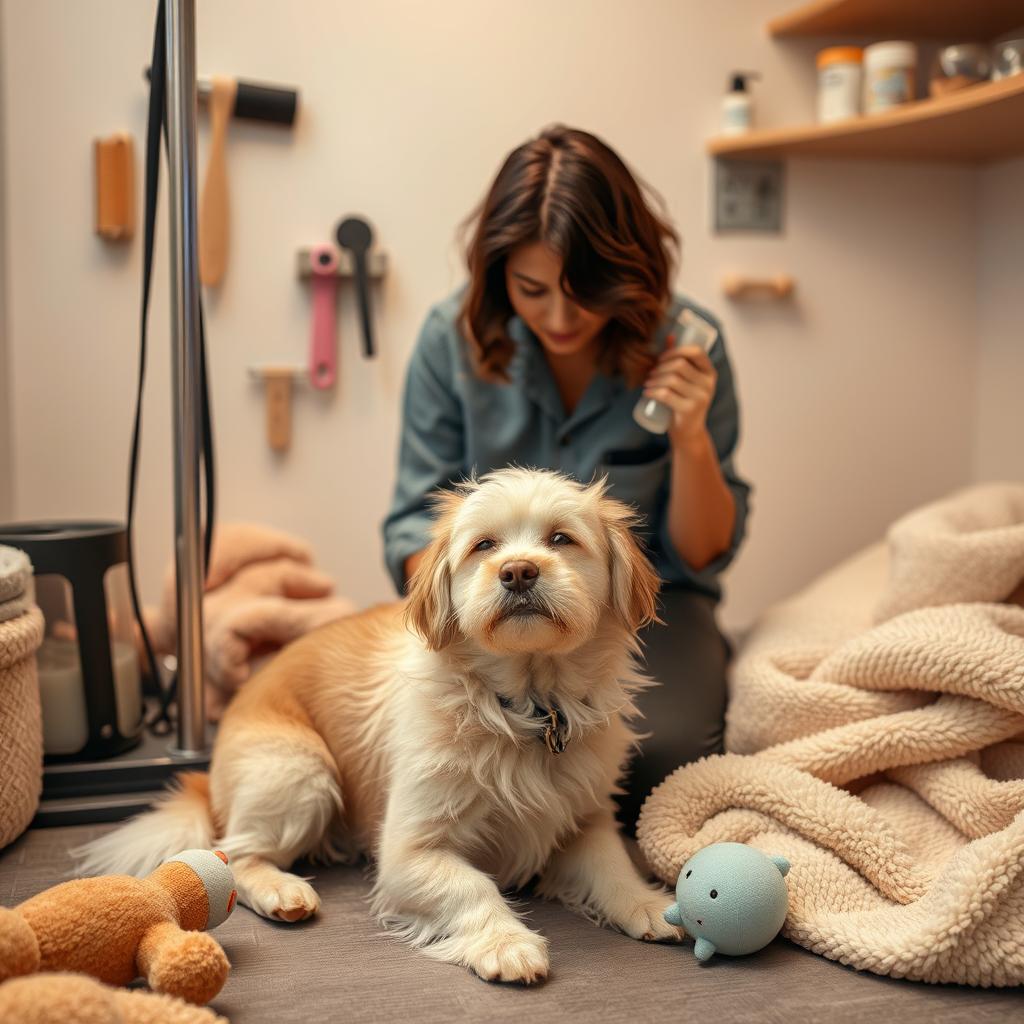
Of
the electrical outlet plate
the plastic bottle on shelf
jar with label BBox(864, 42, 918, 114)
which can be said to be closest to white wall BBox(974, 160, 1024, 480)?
jar with label BBox(864, 42, 918, 114)

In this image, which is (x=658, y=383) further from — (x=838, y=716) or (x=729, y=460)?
(x=838, y=716)

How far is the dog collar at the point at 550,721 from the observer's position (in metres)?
1.36

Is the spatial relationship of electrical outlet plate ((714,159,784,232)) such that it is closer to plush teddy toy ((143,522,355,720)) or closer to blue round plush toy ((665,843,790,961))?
plush teddy toy ((143,522,355,720))

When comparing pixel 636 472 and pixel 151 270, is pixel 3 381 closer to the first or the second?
pixel 151 270

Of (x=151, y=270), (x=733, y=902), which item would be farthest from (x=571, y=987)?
(x=151, y=270)

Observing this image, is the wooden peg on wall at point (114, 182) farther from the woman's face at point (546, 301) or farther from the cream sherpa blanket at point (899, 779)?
the cream sherpa blanket at point (899, 779)

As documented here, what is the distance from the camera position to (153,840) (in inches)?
57.3

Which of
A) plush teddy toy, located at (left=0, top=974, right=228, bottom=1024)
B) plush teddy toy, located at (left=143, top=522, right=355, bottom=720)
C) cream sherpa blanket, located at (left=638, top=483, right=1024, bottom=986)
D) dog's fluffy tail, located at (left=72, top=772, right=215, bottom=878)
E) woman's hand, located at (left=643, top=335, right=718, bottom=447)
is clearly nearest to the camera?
plush teddy toy, located at (left=0, top=974, right=228, bottom=1024)

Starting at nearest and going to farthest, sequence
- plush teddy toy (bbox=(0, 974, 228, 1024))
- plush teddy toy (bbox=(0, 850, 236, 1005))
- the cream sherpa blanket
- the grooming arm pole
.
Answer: plush teddy toy (bbox=(0, 974, 228, 1024)) → plush teddy toy (bbox=(0, 850, 236, 1005)) → the cream sherpa blanket → the grooming arm pole

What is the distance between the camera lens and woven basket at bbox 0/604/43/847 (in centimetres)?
150

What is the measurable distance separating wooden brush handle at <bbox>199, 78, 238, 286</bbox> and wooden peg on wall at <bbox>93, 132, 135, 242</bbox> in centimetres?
15

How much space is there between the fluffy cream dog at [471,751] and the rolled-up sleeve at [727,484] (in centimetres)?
57

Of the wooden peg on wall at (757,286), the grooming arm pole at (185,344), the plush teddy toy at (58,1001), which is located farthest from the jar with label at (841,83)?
the plush teddy toy at (58,1001)

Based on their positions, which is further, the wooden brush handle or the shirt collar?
the wooden brush handle
